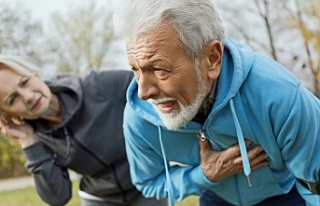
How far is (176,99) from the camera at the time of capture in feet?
6.60

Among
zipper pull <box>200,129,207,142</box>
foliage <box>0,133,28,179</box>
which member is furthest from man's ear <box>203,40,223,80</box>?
foliage <box>0,133,28,179</box>

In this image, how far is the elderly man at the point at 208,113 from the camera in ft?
6.17

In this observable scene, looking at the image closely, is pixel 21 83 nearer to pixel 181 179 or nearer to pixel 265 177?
pixel 181 179

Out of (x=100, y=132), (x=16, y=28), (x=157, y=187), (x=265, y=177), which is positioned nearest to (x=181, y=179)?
(x=157, y=187)

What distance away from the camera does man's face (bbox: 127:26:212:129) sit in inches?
73.4

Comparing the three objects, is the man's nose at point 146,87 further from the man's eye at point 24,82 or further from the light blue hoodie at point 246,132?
the man's eye at point 24,82

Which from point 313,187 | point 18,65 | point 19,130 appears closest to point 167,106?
point 313,187

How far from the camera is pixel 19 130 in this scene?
3264mm

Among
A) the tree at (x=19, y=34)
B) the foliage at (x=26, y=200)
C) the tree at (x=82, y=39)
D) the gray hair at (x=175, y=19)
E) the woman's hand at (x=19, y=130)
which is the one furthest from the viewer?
the tree at (x=82, y=39)

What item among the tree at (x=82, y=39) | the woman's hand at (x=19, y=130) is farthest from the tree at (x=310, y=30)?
the woman's hand at (x=19, y=130)

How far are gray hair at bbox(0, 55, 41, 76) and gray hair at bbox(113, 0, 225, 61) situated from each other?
1.26 metres

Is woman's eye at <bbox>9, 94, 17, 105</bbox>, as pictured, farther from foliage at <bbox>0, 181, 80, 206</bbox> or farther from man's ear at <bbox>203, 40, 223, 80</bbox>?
foliage at <bbox>0, 181, 80, 206</bbox>

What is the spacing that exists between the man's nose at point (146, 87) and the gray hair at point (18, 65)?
1.30 metres

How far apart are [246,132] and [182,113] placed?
10.7 inches
